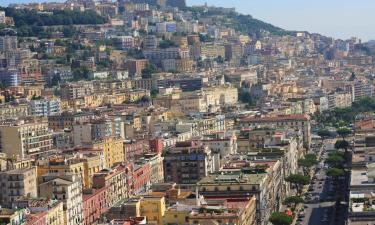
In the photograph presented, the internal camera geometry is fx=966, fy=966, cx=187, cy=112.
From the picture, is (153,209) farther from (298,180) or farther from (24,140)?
(24,140)

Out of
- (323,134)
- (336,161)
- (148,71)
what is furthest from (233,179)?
(148,71)

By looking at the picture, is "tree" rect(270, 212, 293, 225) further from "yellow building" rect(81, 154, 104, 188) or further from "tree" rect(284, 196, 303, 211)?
"yellow building" rect(81, 154, 104, 188)

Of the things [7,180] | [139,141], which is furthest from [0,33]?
[7,180]

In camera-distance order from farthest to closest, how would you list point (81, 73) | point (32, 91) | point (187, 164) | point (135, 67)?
1. point (135, 67)
2. point (81, 73)
3. point (32, 91)
4. point (187, 164)

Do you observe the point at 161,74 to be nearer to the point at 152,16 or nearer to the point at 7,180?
the point at 152,16

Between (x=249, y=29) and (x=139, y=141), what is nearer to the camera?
(x=139, y=141)
